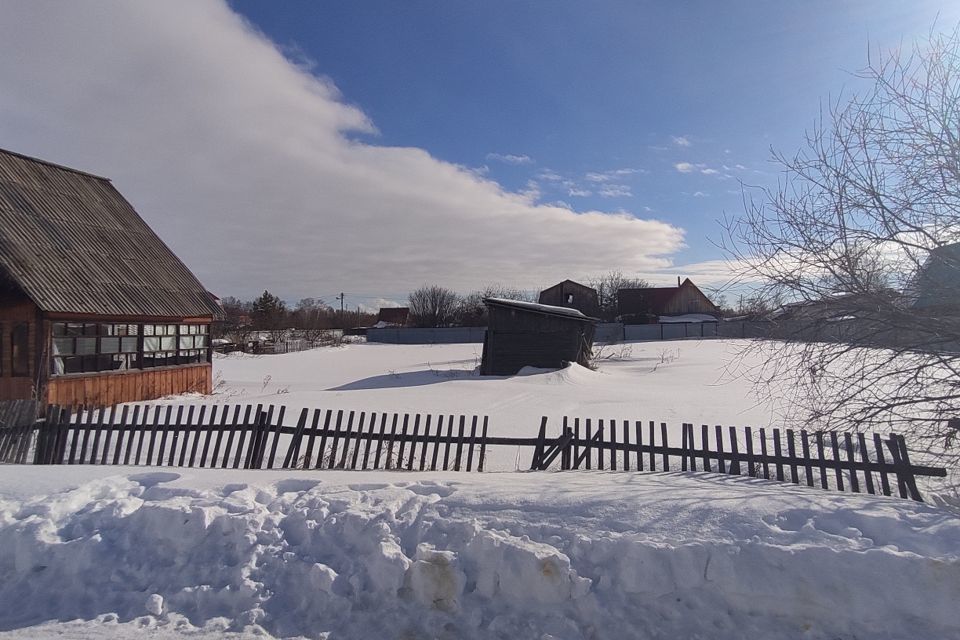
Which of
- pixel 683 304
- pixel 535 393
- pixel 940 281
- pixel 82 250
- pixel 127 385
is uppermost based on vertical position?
pixel 683 304

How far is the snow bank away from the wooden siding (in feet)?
30.8

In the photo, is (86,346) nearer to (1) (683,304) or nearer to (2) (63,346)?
(2) (63,346)

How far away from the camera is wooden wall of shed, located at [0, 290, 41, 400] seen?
12812 millimetres

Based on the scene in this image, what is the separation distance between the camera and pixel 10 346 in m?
13.0

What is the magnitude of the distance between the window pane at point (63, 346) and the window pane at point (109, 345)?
0.92 m

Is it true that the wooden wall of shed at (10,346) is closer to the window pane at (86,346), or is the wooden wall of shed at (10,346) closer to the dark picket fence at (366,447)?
the window pane at (86,346)

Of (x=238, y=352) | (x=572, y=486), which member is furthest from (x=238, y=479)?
(x=238, y=352)

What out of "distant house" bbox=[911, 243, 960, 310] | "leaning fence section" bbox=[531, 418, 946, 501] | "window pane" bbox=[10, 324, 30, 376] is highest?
"distant house" bbox=[911, 243, 960, 310]

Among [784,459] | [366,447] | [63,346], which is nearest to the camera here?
[784,459]

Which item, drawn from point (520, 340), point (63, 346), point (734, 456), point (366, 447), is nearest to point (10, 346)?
point (63, 346)

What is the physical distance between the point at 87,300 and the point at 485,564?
14.1 metres

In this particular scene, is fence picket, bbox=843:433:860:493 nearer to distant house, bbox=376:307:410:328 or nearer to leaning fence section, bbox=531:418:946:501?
leaning fence section, bbox=531:418:946:501

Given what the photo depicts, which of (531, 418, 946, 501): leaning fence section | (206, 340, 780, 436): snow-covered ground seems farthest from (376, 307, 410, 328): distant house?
(531, 418, 946, 501): leaning fence section

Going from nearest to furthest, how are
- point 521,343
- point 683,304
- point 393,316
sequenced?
point 521,343 < point 683,304 < point 393,316
